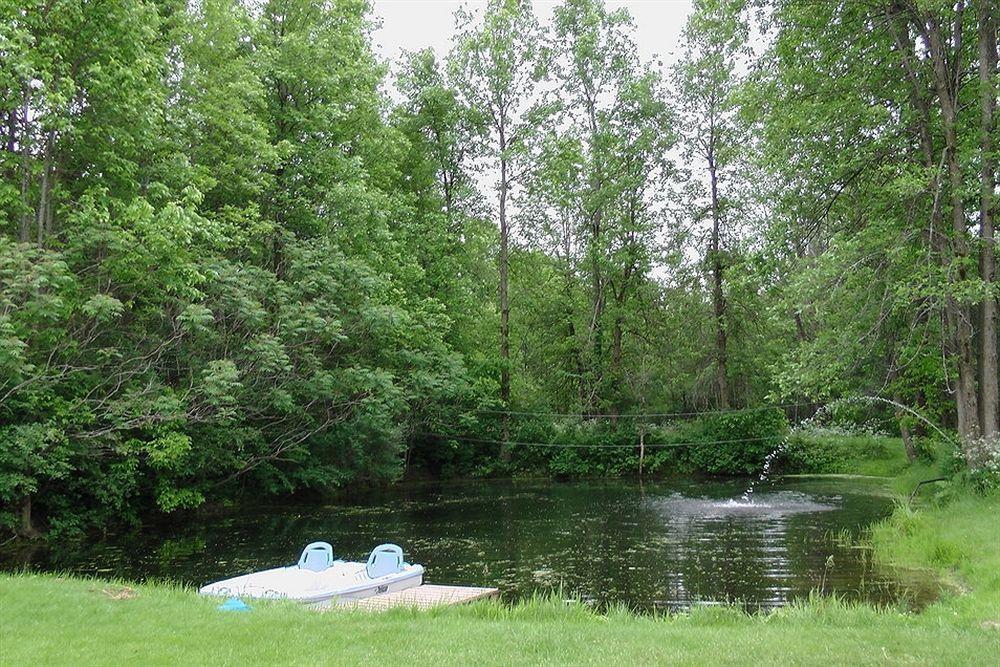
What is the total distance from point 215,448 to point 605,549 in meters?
11.4

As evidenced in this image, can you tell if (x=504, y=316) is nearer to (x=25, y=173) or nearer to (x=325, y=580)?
(x=25, y=173)

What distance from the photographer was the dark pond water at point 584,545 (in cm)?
1252

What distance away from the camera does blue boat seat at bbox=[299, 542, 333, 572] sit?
495 inches

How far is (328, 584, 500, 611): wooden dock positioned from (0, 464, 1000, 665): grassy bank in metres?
1.06

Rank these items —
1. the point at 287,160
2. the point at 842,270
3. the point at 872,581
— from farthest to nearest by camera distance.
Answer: the point at 287,160 < the point at 842,270 < the point at 872,581

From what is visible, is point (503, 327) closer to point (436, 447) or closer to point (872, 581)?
point (436, 447)

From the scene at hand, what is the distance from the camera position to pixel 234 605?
911cm

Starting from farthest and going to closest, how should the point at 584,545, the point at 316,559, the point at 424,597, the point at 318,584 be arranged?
the point at 584,545 < the point at 316,559 < the point at 318,584 < the point at 424,597

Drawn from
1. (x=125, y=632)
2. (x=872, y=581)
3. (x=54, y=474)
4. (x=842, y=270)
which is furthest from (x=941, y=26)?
(x=54, y=474)

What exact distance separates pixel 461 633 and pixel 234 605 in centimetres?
312

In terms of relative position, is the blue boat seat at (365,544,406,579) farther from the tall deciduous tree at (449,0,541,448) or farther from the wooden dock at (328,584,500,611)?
the tall deciduous tree at (449,0,541,448)

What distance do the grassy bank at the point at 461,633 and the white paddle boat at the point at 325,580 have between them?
4.20 feet

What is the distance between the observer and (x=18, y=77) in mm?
15266

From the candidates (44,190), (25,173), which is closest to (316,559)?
(44,190)
